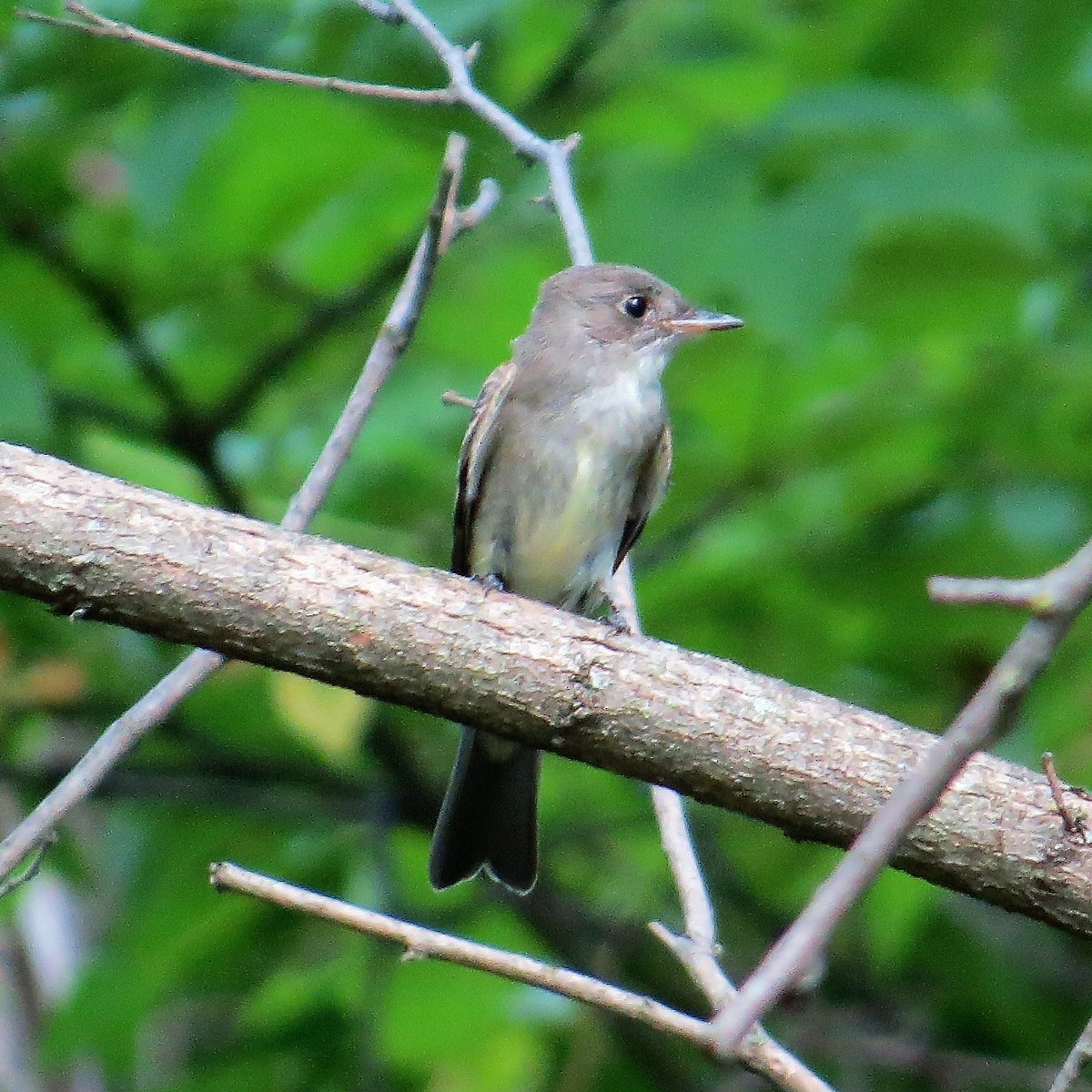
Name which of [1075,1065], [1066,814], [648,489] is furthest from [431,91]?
[1075,1065]

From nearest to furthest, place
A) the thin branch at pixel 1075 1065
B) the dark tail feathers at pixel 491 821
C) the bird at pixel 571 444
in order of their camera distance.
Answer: the thin branch at pixel 1075 1065
the dark tail feathers at pixel 491 821
the bird at pixel 571 444

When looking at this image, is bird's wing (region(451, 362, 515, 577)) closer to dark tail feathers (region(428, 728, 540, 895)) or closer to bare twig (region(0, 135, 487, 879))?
dark tail feathers (region(428, 728, 540, 895))

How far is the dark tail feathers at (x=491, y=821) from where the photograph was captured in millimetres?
4055

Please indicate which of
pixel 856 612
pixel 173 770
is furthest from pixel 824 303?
pixel 173 770

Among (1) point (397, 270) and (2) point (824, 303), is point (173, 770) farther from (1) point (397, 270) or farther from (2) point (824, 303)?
(2) point (824, 303)

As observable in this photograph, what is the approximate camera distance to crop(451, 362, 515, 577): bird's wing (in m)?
4.51

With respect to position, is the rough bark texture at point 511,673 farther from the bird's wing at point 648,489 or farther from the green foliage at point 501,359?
the bird's wing at point 648,489

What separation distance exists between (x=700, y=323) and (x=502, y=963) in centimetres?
286

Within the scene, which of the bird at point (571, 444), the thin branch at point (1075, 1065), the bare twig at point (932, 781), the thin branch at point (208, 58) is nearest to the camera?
the bare twig at point (932, 781)

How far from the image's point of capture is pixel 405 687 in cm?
262

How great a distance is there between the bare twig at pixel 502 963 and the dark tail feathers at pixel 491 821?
202 centimetres

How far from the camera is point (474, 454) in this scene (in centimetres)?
453

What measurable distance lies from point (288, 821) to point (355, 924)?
300 centimetres

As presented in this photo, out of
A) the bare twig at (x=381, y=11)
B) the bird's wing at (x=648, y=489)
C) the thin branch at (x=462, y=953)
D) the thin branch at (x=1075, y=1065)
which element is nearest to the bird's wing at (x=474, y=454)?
the bird's wing at (x=648, y=489)
